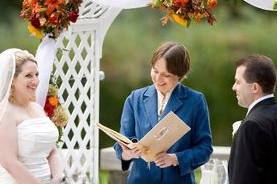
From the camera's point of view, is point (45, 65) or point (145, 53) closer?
point (45, 65)

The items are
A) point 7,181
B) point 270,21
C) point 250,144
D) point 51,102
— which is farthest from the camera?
point 270,21

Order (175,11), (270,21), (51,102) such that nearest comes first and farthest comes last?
(175,11)
(51,102)
(270,21)

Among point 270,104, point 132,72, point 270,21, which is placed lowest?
point 132,72

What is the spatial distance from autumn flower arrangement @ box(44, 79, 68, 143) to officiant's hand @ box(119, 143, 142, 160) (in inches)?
45.6

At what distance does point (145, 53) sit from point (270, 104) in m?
9.55

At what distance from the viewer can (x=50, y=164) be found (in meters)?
5.35

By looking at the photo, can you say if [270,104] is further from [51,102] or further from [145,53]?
[145,53]

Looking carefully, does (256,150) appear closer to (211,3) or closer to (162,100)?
(162,100)

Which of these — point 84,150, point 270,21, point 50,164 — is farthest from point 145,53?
point 50,164

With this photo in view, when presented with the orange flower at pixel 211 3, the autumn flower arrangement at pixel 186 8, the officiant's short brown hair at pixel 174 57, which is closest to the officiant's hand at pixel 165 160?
the officiant's short brown hair at pixel 174 57

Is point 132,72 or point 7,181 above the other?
point 7,181

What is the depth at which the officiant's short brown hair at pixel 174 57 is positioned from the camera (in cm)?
507

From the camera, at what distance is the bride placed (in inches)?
196

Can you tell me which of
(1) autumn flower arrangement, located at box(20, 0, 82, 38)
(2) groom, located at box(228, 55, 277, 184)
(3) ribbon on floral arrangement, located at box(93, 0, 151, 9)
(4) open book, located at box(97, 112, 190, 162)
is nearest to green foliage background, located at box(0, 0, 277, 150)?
(3) ribbon on floral arrangement, located at box(93, 0, 151, 9)
